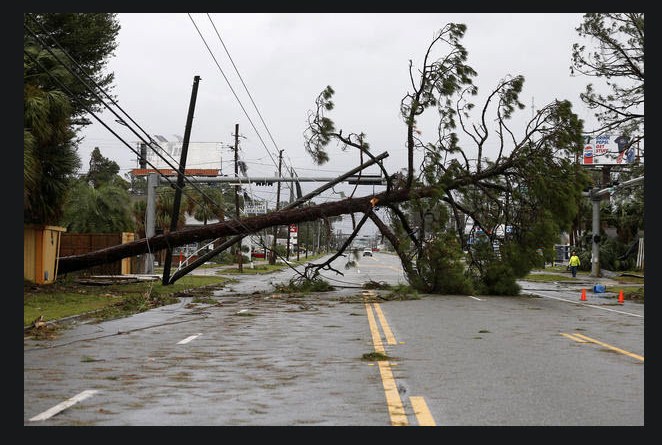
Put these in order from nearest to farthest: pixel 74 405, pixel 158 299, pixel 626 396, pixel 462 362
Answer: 1. pixel 74 405
2. pixel 626 396
3. pixel 462 362
4. pixel 158 299

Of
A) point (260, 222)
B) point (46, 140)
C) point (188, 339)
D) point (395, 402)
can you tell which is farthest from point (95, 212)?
point (395, 402)

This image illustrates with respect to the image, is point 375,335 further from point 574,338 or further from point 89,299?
point 89,299

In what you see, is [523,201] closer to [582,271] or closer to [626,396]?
[626,396]

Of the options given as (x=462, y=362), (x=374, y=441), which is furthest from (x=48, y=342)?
(x=374, y=441)

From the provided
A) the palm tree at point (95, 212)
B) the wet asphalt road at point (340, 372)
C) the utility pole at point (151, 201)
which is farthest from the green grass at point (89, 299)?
the palm tree at point (95, 212)

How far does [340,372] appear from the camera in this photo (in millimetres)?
10547

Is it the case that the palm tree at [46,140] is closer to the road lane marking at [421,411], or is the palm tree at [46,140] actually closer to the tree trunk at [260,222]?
the tree trunk at [260,222]

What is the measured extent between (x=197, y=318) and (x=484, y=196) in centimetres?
1387

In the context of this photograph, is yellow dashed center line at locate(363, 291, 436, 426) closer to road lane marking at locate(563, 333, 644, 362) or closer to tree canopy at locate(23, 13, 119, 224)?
road lane marking at locate(563, 333, 644, 362)

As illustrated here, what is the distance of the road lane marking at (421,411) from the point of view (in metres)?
7.36

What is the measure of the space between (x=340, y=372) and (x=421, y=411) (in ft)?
9.17

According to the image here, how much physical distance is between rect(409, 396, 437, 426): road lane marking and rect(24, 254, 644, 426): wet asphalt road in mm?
29

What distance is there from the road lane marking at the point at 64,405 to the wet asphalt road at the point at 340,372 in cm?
2

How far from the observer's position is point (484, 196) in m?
29.7
